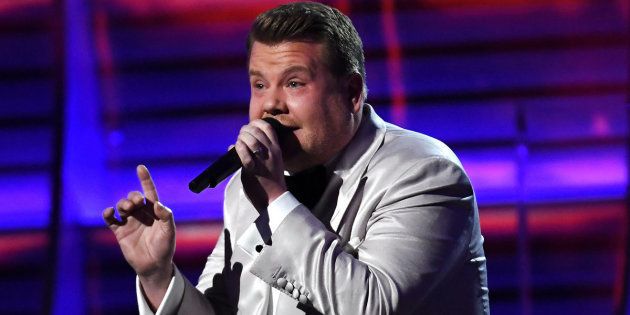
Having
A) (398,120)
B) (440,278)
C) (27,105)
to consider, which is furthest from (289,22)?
(27,105)

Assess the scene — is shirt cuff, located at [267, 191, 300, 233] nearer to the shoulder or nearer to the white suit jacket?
the white suit jacket

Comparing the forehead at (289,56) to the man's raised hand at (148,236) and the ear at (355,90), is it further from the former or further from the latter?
the man's raised hand at (148,236)

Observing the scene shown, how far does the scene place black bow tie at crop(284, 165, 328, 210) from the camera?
6.03 ft

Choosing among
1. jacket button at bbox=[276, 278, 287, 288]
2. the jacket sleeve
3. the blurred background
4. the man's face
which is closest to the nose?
the man's face

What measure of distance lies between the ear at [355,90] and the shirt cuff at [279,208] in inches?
12.4

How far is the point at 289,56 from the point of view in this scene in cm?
175

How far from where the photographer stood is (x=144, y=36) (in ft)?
11.7

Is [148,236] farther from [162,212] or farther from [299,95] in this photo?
[299,95]

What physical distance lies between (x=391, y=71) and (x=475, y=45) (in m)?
0.31

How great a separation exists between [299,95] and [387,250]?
1.08 feet

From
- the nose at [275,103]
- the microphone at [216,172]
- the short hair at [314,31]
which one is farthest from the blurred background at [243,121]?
the microphone at [216,172]

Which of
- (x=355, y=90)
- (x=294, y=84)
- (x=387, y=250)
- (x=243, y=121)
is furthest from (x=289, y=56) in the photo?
(x=243, y=121)

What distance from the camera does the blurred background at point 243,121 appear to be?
314 centimetres

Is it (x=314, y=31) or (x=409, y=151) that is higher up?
(x=314, y=31)
